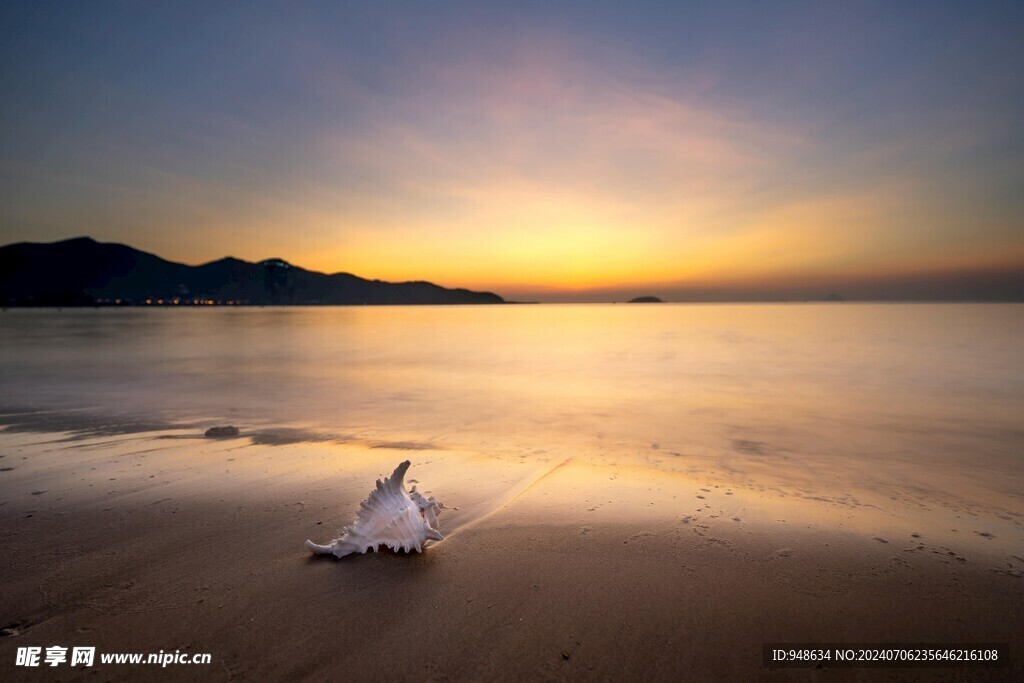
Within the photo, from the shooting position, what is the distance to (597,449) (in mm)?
7332

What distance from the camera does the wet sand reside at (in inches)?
102

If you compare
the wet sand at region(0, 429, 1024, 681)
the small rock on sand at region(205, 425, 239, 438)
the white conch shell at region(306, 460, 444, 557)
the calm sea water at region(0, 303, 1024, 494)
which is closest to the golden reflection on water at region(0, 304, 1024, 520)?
the calm sea water at region(0, 303, 1024, 494)

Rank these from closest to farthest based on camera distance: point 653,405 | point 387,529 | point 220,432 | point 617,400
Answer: point 387,529 < point 220,432 < point 653,405 < point 617,400

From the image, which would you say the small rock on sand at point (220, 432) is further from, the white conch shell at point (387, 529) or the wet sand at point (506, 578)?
the white conch shell at point (387, 529)

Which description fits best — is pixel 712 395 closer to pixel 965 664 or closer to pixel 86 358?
pixel 965 664

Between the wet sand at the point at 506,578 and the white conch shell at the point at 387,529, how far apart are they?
0.12m

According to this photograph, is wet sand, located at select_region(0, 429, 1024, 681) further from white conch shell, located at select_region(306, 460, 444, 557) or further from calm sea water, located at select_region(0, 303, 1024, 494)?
calm sea water, located at select_region(0, 303, 1024, 494)

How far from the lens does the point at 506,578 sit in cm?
331

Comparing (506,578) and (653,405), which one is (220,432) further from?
(653,405)

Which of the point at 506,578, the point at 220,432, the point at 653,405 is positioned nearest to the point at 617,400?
the point at 653,405

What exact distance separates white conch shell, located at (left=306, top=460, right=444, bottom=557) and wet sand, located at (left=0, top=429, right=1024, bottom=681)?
12cm

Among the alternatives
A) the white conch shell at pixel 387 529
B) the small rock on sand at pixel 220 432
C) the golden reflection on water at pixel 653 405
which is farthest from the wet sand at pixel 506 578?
the small rock on sand at pixel 220 432

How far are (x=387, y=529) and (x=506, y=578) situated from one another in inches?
36.8

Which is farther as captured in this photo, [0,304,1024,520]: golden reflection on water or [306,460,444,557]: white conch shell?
[0,304,1024,520]: golden reflection on water
